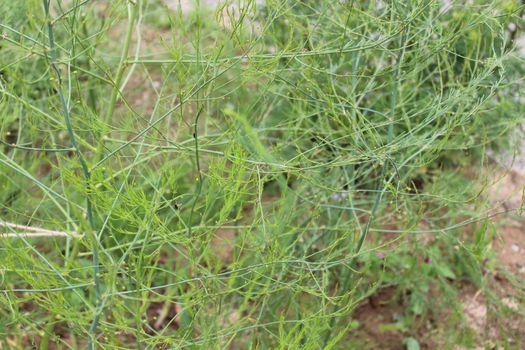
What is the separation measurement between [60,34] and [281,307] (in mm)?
1885

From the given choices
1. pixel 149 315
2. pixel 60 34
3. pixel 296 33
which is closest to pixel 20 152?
pixel 60 34

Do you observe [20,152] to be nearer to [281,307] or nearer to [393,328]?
[281,307]

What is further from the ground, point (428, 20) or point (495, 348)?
point (428, 20)

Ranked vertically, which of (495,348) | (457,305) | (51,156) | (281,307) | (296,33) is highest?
(296,33)

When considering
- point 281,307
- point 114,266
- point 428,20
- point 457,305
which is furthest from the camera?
point 457,305

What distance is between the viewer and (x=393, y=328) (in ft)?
11.6

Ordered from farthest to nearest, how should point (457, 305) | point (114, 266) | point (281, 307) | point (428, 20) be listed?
point (457, 305)
point (281, 307)
point (428, 20)
point (114, 266)

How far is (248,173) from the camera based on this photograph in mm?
2797

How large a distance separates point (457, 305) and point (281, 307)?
880 mm

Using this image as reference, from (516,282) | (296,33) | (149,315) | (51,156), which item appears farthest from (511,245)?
(51,156)

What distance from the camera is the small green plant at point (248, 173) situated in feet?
6.62

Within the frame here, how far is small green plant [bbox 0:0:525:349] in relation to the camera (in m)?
2.02

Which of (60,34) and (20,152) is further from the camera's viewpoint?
(60,34)

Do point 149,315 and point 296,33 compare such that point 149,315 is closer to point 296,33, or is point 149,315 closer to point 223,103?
point 223,103
